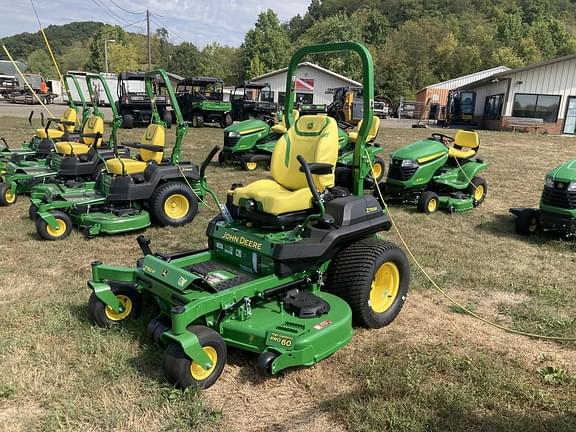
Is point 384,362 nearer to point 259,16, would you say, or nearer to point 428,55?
point 428,55

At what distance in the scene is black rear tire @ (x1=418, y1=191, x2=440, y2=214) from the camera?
759 cm

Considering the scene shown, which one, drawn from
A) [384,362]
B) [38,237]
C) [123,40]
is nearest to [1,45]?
[38,237]

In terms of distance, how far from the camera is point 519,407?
2.89 meters

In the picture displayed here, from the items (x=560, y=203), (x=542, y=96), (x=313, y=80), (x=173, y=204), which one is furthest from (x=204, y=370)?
(x=313, y=80)

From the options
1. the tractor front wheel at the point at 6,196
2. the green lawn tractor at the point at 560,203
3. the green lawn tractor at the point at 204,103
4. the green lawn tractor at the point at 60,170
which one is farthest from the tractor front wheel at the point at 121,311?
the green lawn tractor at the point at 204,103

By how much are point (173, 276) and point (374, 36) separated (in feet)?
251

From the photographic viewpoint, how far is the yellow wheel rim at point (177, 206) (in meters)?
6.66

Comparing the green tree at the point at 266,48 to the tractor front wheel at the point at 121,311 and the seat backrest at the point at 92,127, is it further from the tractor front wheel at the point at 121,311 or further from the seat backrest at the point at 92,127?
the tractor front wheel at the point at 121,311

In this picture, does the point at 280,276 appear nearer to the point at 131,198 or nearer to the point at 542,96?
the point at 131,198

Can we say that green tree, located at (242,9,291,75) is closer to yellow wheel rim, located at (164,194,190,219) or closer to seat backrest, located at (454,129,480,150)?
seat backrest, located at (454,129,480,150)

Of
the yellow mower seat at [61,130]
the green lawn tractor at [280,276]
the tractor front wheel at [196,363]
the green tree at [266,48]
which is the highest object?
the green tree at [266,48]

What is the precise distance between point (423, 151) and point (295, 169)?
406 centimetres

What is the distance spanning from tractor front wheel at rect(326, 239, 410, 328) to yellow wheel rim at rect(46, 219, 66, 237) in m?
3.79

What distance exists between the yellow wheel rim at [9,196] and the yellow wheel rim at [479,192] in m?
7.62
